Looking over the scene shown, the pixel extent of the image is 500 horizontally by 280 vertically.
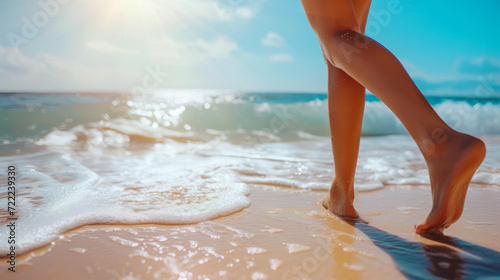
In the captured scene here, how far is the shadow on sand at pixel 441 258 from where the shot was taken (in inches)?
33.7

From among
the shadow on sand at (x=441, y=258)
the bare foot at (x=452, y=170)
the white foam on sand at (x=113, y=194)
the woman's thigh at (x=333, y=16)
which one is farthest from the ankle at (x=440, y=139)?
the white foam on sand at (x=113, y=194)

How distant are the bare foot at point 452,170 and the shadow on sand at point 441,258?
8 cm

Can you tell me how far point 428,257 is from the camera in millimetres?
944

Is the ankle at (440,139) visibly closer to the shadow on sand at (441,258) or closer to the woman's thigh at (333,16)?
the shadow on sand at (441,258)

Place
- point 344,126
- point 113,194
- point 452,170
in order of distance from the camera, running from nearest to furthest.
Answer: point 452,170
point 344,126
point 113,194

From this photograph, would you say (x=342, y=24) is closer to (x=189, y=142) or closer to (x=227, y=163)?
(x=227, y=163)

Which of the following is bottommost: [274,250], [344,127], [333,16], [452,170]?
[274,250]

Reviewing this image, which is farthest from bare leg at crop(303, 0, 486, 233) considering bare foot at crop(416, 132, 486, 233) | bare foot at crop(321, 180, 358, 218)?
bare foot at crop(321, 180, 358, 218)

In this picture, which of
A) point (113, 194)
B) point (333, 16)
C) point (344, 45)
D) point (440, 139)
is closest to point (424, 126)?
point (440, 139)

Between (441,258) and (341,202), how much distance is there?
45cm

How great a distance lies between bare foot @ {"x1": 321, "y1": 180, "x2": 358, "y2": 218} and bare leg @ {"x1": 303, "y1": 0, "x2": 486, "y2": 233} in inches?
10.9

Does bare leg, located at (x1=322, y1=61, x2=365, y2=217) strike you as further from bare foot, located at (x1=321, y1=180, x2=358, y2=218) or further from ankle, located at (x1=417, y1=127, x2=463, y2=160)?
ankle, located at (x1=417, y1=127, x2=463, y2=160)

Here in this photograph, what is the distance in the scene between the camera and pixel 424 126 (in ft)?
3.13

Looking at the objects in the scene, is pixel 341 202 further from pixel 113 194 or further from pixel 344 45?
pixel 113 194
